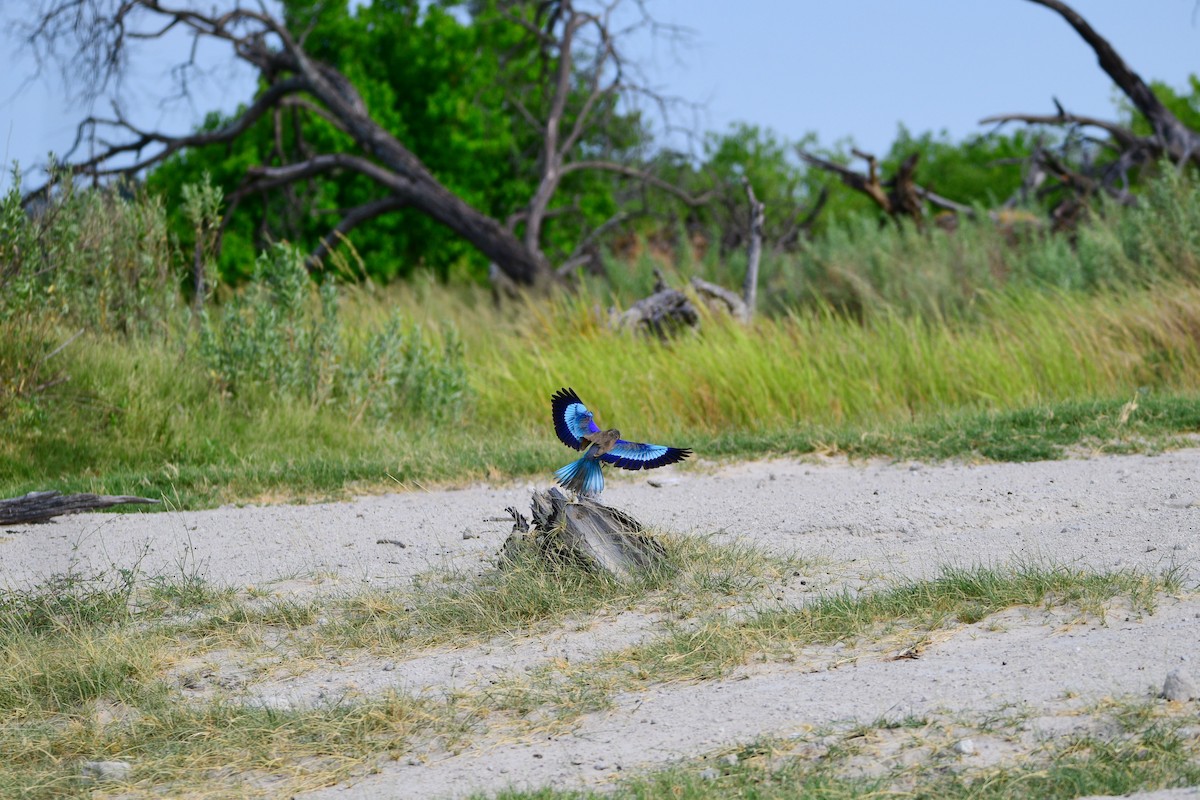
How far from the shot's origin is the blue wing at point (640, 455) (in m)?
4.14

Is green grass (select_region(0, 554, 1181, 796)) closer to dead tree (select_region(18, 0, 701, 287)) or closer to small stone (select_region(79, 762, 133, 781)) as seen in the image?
small stone (select_region(79, 762, 133, 781))

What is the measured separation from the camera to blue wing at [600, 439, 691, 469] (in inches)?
163

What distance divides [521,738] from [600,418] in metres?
5.57

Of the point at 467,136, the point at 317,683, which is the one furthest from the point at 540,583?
the point at 467,136

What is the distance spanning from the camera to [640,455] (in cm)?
418

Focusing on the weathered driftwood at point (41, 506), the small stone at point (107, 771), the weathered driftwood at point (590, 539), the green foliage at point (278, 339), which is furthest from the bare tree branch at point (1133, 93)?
the small stone at point (107, 771)

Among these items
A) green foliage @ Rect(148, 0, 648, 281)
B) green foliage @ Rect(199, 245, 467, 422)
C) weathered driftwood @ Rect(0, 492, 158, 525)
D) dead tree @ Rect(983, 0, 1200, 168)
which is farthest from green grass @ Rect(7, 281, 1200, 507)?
green foliage @ Rect(148, 0, 648, 281)

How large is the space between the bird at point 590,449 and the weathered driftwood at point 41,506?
8.29 ft

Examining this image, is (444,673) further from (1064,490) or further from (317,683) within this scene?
(1064,490)

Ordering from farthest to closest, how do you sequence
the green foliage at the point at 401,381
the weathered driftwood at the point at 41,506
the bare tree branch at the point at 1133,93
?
the bare tree branch at the point at 1133,93
the green foliage at the point at 401,381
the weathered driftwood at the point at 41,506

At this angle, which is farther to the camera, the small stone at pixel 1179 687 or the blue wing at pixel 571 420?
the blue wing at pixel 571 420

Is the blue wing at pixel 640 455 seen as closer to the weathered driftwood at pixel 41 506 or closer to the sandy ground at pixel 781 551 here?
the sandy ground at pixel 781 551

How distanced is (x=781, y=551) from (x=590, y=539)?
3.17 ft

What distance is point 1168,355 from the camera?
941 cm
